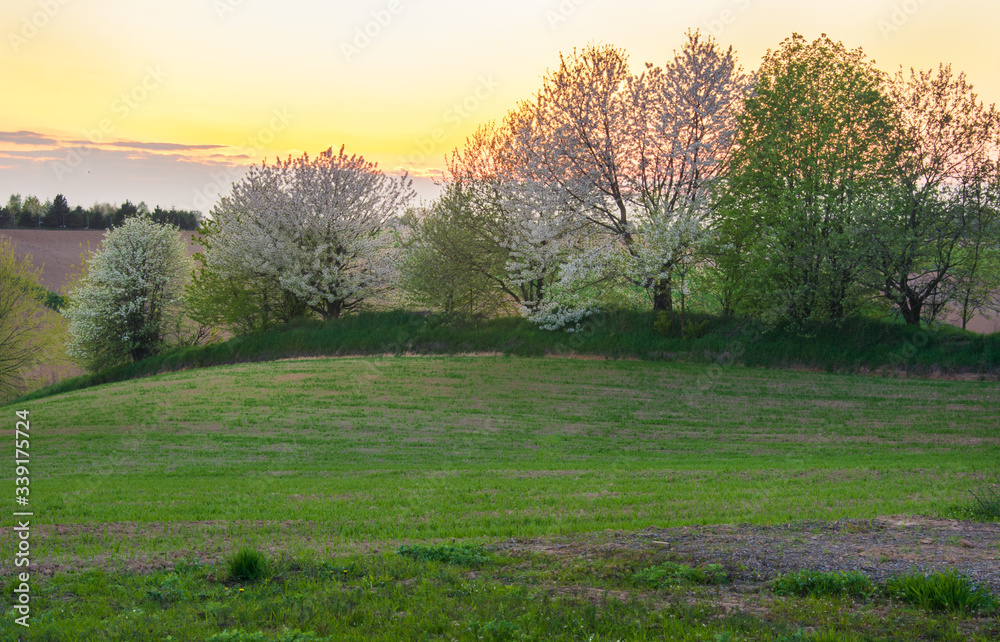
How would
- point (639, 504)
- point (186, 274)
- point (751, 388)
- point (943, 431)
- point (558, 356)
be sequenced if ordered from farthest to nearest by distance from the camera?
point (186, 274)
point (558, 356)
point (751, 388)
point (943, 431)
point (639, 504)

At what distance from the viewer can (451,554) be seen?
314 inches

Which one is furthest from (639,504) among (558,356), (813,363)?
(558,356)

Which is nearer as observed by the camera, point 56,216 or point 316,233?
point 316,233

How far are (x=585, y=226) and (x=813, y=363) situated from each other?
13223mm

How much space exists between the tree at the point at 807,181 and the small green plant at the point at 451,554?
25491 mm

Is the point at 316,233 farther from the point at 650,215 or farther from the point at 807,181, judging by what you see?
the point at 807,181

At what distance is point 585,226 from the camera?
124 feet

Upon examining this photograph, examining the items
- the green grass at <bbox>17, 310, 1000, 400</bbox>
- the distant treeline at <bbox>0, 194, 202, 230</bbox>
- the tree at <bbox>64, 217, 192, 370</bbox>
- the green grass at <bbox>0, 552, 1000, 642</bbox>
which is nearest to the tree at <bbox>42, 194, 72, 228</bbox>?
the distant treeline at <bbox>0, 194, 202, 230</bbox>

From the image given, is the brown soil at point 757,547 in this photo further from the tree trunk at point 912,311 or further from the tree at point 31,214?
the tree at point 31,214

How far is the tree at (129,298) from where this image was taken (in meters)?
50.3

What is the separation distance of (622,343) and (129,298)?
120ft

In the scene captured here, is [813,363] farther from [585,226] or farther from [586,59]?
[586,59]

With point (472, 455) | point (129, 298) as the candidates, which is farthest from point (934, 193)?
point (129, 298)

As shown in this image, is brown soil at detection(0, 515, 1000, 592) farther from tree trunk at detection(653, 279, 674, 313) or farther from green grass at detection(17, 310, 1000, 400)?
tree trunk at detection(653, 279, 674, 313)
